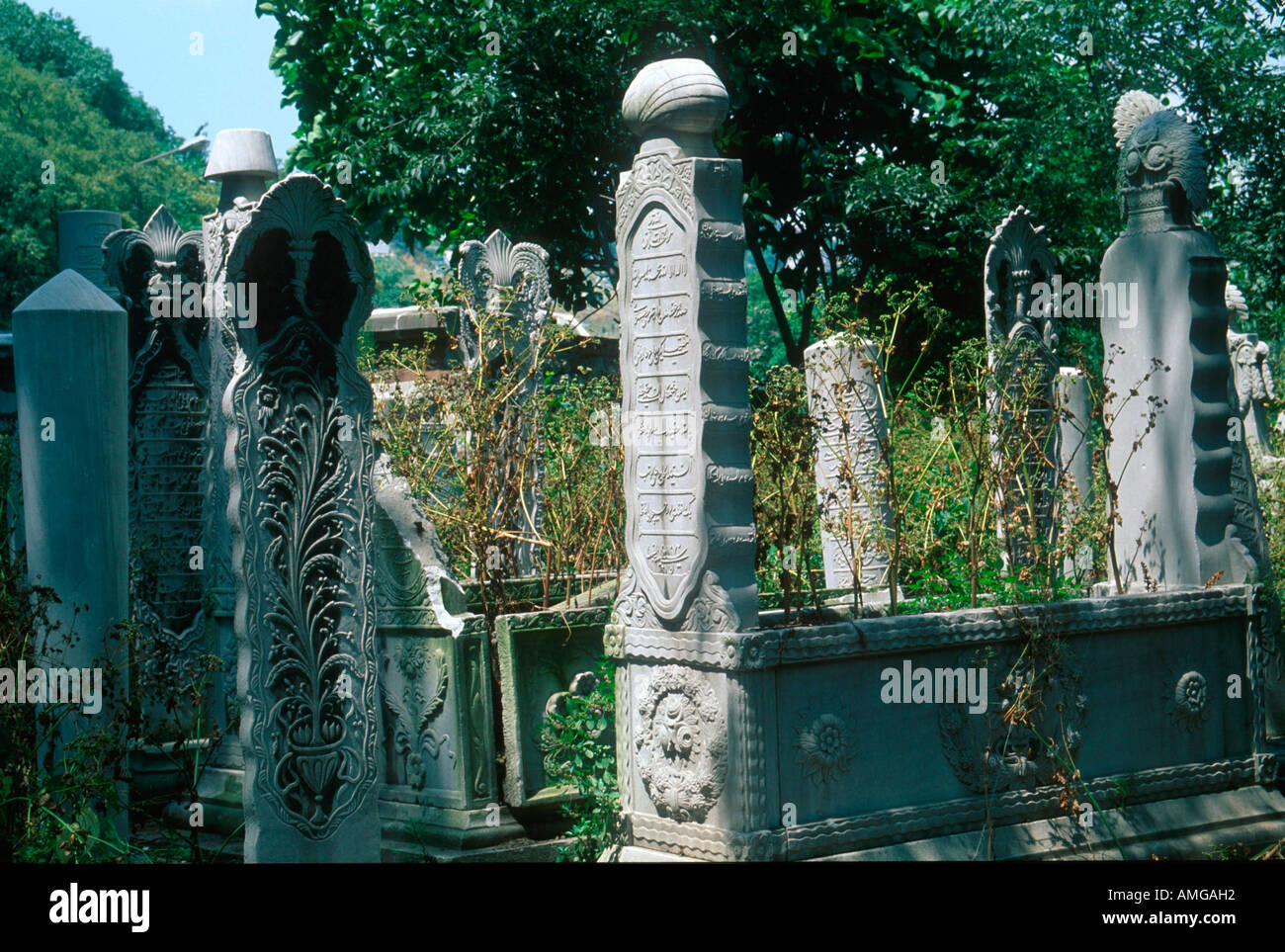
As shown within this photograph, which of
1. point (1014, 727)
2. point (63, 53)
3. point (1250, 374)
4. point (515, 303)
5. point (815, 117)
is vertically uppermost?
point (63, 53)

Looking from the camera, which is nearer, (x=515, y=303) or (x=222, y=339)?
(x=222, y=339)

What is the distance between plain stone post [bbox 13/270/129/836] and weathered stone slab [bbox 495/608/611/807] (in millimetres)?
1805

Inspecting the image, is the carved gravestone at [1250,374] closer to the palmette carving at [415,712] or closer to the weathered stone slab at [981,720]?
the weathered stone slab at [981,720]

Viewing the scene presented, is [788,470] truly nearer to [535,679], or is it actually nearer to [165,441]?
[535,679]

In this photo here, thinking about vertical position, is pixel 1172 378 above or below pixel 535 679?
above

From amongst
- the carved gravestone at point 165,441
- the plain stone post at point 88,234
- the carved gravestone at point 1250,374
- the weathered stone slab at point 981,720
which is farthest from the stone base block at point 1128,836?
the carved gravestone at point 1250,374

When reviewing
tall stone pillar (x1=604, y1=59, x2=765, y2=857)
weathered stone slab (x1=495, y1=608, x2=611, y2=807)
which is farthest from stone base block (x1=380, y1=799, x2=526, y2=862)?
tall stone pillar (x1=604, y1=59, x2=765, y2=857)

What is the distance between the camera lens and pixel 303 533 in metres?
5.42

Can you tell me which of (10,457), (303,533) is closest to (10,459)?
(10,457)

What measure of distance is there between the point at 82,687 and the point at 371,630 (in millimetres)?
1298

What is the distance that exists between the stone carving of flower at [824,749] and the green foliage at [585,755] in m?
1.03

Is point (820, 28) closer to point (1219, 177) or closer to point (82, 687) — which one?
point (1219, 177)

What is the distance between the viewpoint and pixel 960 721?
6176mm

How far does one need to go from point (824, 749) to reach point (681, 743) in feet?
1.91
